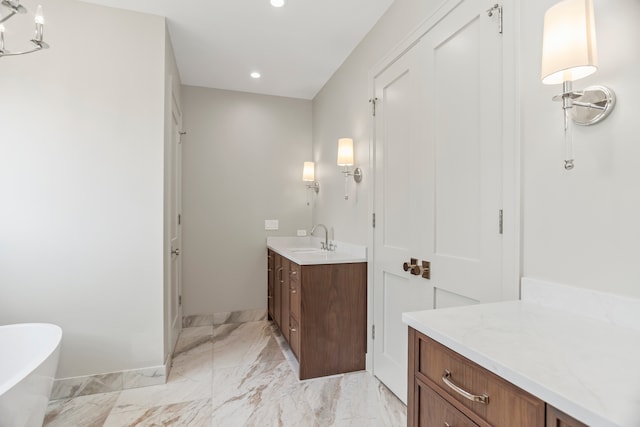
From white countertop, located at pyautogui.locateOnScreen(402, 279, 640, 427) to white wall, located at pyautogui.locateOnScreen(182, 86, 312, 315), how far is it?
270 cm

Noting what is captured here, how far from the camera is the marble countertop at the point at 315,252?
2.46 m

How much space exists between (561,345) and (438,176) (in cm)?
108

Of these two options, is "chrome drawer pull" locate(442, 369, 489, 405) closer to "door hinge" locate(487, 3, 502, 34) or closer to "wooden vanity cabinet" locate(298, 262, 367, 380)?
"door hinge" locate(487, 3, 502, 34)

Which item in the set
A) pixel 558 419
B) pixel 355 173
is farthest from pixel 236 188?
pixel 558 419

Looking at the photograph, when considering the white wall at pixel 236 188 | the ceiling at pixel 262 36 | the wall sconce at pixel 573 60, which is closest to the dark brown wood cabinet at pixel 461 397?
the wall sconce at pixel 573 60

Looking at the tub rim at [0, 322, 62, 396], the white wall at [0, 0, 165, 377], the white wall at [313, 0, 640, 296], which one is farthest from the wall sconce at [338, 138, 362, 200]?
the tub rim at [0, 322, 62, 396]

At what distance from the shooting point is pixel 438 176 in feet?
5.80

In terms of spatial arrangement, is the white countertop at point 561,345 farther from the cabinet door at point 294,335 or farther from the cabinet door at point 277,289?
the cabinet door at point 277,289

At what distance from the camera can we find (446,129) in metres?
1.70

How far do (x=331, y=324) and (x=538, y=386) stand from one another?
1.89 m

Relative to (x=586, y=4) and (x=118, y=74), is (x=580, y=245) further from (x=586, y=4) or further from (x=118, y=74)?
(x=118, y=74)

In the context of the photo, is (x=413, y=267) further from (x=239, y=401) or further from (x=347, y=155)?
(x=239, y=401)

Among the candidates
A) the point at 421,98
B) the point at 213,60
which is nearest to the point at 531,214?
the point at 421,98

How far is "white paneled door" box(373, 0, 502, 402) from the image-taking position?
4.73ft
